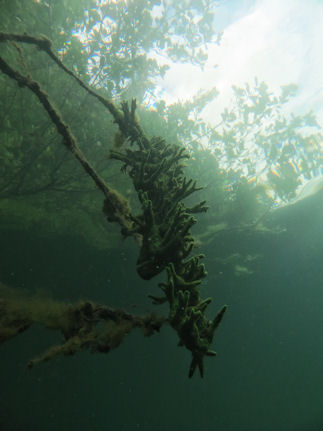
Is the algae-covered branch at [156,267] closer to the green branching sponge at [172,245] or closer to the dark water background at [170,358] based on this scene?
the green branching sponge at [172,245]

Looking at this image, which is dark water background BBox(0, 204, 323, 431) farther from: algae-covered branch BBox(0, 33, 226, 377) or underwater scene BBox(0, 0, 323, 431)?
algae-covered branch BBox(0, 33, 226, 377)

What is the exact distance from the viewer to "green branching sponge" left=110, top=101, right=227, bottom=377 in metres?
1.89

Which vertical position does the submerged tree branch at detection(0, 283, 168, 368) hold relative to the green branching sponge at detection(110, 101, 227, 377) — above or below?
below

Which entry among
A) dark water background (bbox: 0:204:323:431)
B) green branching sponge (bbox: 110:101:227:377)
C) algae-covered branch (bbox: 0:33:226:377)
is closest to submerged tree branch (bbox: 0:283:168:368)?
algae-covered branch (bbox: 0:33:226:377)

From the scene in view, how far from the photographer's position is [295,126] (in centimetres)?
1622

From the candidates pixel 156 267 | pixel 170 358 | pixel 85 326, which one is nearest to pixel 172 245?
pixel 156 267

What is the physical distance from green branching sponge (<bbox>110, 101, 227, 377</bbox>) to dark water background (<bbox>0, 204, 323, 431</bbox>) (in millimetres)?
14139

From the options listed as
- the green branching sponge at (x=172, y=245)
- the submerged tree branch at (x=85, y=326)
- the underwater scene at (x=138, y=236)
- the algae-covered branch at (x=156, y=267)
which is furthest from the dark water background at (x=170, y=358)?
the submerged tree branch at (x=85, y=326)

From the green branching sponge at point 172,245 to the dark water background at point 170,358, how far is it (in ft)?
46.4

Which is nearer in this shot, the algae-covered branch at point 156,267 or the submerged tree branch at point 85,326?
the algae-covered branch at point 156,267

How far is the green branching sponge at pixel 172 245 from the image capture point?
1.89 meters

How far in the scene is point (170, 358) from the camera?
27750 mm

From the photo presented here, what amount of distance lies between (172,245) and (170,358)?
97.2 ft

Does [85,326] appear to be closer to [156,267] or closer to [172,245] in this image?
[156,267]
